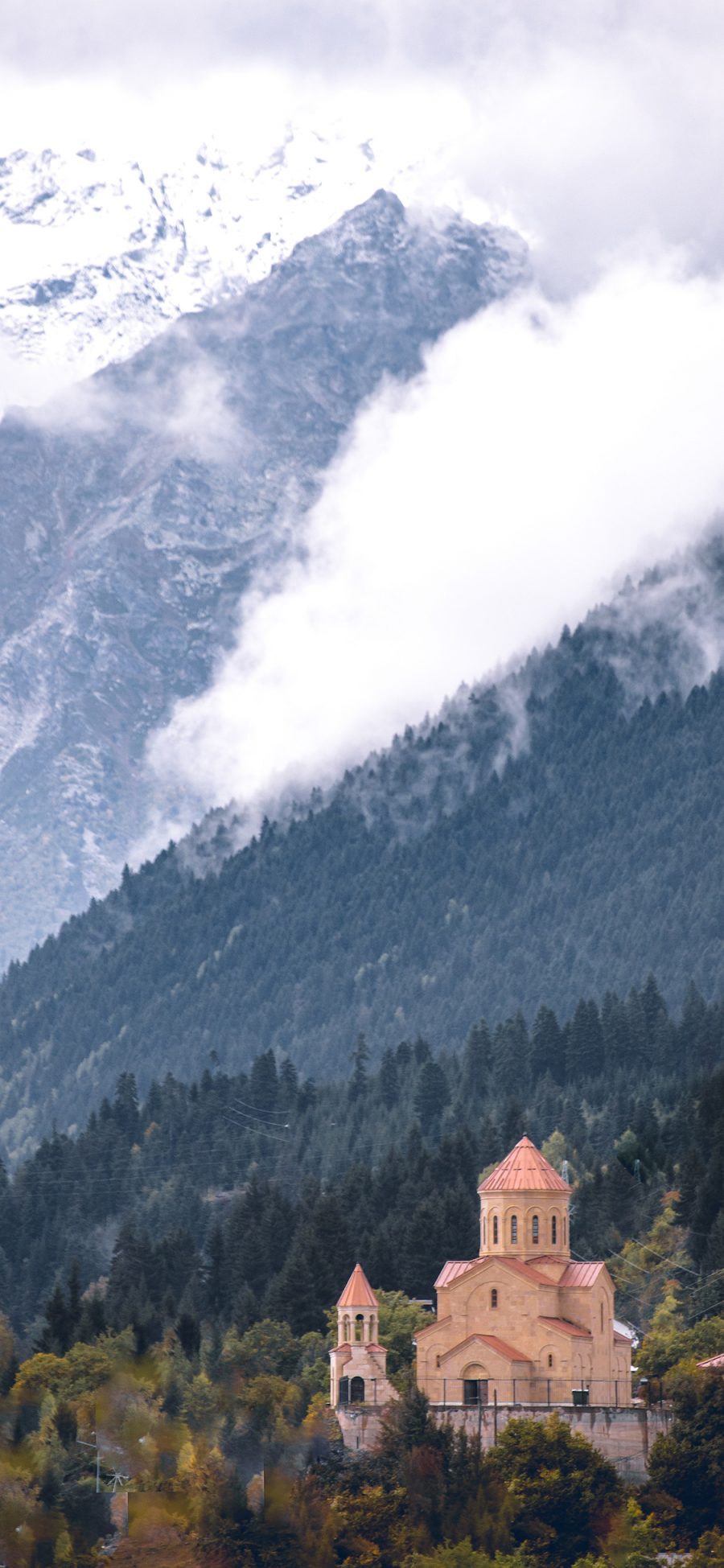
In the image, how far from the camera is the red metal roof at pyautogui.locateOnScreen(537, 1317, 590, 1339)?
15925cm

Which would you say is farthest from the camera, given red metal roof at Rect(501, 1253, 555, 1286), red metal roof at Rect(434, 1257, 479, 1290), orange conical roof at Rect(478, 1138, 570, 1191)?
orange conical roof at Rect(478, 1138, 570, 1191)

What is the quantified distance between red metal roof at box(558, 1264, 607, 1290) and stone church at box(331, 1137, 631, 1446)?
0.06 m

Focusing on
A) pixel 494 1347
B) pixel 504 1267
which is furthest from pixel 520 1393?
pixel 504 1267

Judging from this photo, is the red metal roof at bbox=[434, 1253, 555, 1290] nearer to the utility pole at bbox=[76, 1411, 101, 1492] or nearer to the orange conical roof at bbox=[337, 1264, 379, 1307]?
the orange conical roof at bbox=[337, 1264, 379, 1307]

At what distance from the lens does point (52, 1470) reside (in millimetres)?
162625

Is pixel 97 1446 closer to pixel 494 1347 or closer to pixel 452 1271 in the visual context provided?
pixel 452 1271

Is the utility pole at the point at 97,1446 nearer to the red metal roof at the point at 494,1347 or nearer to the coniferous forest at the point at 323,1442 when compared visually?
the coniferous forest at the point at 323,1442

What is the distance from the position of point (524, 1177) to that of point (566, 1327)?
9834 millimetres

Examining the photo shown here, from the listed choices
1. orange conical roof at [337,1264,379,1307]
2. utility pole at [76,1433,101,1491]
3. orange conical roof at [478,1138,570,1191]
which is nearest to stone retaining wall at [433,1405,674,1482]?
orange conical roof at [337,1264,379,1307]

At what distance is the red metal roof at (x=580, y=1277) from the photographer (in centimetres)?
16300

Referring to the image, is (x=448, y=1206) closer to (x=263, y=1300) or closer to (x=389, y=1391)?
(x=263, y=1300)

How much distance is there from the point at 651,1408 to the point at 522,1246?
13731mm

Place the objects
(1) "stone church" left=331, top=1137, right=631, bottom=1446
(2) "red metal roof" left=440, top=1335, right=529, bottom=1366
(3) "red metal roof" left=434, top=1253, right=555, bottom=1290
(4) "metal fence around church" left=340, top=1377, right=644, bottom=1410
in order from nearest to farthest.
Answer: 1. (4) "metal fence around church" left=340, top=1377, right=644, bottom=1410
2. (1) "stone church" left=331, top=1137, right=631, bottom=1446
3. (2) "red metal roof" left=440, top=1335, right=529, bottom=1366
4. (3) "red metal roof" left=434, top=1253, right=555, bottom=1290

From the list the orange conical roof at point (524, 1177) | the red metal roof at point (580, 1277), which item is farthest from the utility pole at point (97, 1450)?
the red metal roof at point (580, 1277)
